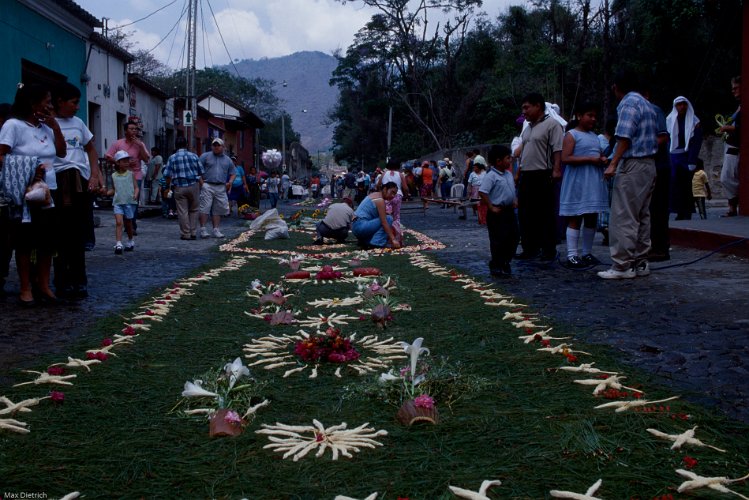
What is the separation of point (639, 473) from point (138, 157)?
400 inches

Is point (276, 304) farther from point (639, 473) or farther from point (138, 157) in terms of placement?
point (138, 157)

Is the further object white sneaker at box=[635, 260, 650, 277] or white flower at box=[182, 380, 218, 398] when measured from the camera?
white sneaker at box=[635, 260, 650, 277]

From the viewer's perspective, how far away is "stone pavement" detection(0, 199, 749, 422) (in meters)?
3.83

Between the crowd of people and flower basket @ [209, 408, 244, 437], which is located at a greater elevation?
the crowd of people

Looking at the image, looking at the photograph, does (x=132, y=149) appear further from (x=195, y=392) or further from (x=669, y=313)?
(x=195, y=392)

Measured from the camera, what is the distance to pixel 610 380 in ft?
11.5

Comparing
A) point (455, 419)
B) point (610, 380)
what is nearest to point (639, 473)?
point (455, 419)

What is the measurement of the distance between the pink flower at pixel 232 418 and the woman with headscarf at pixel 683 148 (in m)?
9.25

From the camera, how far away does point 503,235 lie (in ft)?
24.8

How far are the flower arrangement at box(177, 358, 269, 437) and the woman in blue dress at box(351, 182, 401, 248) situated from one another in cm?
741

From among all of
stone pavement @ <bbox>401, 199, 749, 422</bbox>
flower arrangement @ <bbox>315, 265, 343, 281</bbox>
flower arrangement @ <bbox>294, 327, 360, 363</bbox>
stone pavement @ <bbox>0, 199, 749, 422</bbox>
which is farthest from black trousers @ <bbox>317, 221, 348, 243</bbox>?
flower arrangement @ <bbox>294, 327, 360, 363</bbox>

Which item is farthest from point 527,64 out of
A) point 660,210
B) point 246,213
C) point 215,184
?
point 660,210

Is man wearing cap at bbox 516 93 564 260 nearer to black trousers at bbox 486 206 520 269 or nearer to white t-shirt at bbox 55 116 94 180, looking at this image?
black trousers at bbox 486 206 520 269

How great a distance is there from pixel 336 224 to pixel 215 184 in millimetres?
2927
